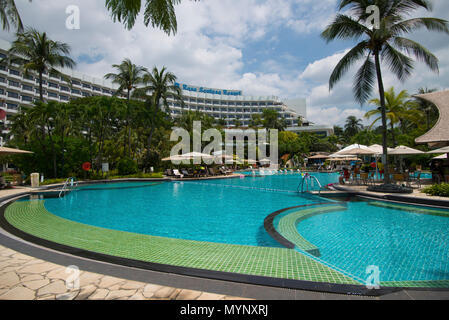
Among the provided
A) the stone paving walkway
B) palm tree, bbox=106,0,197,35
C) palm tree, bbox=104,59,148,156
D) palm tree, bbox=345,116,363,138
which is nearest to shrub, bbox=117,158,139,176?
palm tree, bbox=104,59,148,156

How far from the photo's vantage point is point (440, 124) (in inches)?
389

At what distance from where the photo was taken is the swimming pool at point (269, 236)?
11.7ft

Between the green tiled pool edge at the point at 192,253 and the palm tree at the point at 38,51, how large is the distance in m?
17.3

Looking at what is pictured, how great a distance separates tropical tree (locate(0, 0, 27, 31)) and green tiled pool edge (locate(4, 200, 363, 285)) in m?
4.83

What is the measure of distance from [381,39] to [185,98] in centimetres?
8152

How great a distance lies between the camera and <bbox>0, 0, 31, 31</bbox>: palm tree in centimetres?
541

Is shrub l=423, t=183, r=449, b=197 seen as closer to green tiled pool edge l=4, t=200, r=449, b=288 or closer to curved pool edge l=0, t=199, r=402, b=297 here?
green tiled pool edge l=4, t=200, r=449, b=288

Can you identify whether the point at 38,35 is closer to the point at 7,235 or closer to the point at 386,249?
the point at 7,235

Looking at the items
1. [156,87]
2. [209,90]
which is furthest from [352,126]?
[156,87]

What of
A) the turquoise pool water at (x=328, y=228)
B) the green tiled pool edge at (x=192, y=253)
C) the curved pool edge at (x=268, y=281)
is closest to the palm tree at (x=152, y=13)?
the green tiled pool edge at (x=192, y=253)

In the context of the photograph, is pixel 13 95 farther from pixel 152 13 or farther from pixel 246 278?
pixel 246 278

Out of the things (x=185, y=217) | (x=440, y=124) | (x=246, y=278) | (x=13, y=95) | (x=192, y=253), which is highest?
(x=13, y=95)

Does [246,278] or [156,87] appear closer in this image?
[246,278]

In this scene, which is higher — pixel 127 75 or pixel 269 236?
pixel 127 75
